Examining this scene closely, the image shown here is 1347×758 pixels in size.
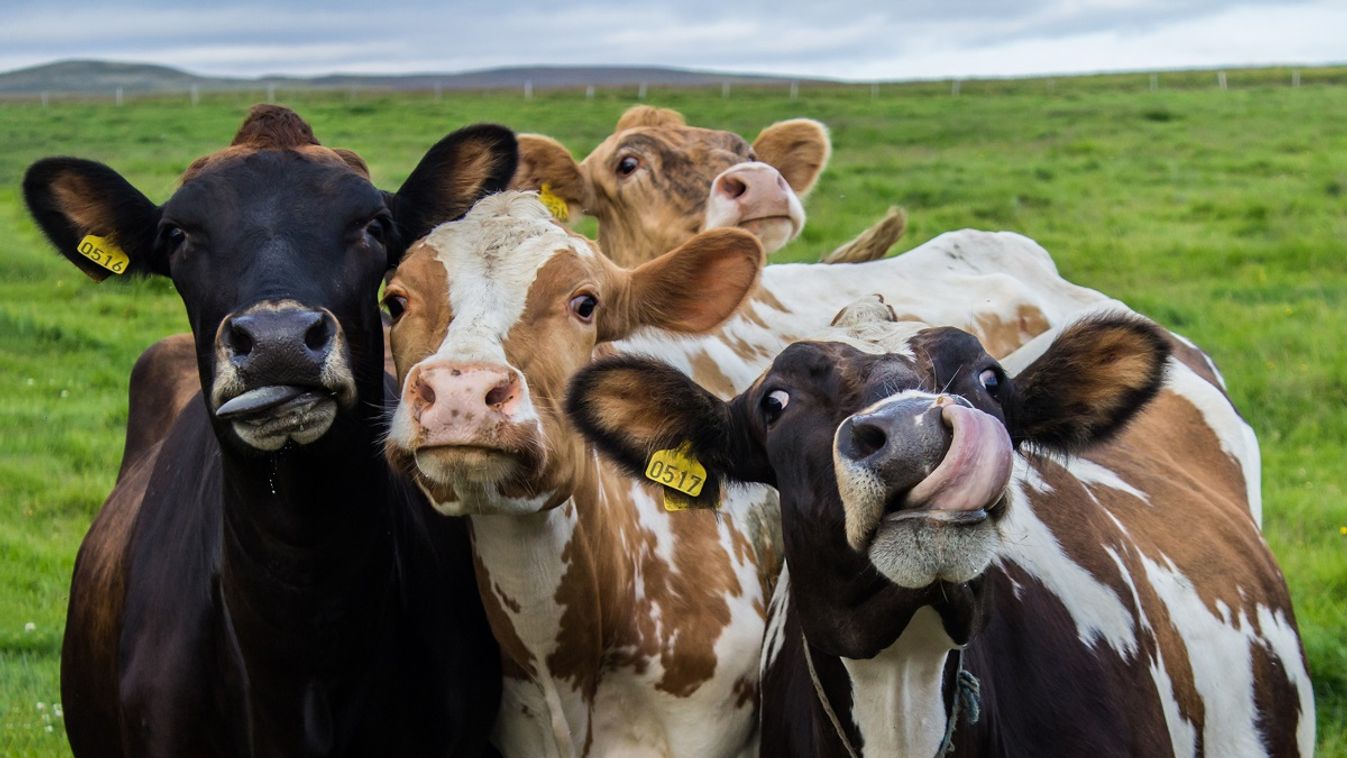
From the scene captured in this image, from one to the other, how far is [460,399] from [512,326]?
1.42ft

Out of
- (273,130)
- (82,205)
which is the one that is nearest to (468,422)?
(273,130)

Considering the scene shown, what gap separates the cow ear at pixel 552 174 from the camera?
666cm

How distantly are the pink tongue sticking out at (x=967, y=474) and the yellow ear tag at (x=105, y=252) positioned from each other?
243cm

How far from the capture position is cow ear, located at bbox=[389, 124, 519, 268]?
4672 mm

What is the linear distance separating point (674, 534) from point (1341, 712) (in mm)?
2980

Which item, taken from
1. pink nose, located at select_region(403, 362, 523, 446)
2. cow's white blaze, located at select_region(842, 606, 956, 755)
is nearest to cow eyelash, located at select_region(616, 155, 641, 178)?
pink nose, located at select_region(403, 362, 523, 446)

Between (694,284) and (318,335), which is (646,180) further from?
(318,335)

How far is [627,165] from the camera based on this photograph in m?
6.73

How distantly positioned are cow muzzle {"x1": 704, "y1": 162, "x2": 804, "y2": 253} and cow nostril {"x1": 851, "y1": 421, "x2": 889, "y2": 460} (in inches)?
121

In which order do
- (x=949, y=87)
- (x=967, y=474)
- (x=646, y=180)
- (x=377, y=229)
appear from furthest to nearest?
1. (x=949, y=87)
2. (x=646, y=180)
3. (x=377, y=229)
4. (x=967, y=474)

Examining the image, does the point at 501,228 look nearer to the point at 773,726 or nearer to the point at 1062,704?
the point at 773,726

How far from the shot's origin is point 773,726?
4289 mm

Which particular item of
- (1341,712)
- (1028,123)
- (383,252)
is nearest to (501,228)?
(383,252)

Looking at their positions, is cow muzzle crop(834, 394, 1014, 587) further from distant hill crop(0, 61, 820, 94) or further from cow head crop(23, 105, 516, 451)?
distant hill crop(0, 61, 820, 94)
